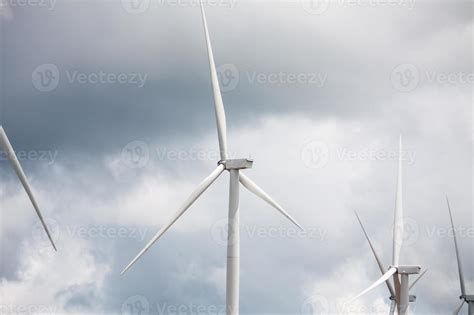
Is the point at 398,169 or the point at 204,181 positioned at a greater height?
Result: the point at 398,169

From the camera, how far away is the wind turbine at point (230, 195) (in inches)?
1703

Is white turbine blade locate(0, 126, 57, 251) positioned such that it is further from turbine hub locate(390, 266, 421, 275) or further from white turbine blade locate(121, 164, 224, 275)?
turbine hub locate(390, 266, 421, 275)

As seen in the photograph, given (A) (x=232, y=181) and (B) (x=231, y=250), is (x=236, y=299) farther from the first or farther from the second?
(A) (x=232, y=181)

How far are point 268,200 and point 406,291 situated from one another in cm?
2007

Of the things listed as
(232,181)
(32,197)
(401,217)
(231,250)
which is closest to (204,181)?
(232,181)

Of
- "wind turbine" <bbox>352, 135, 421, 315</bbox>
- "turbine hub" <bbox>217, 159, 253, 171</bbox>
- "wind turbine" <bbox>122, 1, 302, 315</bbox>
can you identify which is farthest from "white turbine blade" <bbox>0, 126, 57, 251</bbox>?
"wind turbine" <bbox>352, 135, 421, 315</bbox>

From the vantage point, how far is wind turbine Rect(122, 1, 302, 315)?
4325cm

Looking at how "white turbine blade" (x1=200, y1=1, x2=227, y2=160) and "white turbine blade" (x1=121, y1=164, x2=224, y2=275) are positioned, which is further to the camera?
"white turbine blade" (x1=200, y1=1, x2=227, y2=160)

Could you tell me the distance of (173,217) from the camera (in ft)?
141

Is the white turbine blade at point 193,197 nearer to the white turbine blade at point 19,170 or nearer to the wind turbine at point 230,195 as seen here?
the wind turbine at point 230,195

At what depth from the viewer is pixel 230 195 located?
A: 148ft

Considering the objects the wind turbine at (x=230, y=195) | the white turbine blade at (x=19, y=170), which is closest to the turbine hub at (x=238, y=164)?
the wind turbine at (x=230, y=195)

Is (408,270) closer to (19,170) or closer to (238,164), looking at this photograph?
(238,164)

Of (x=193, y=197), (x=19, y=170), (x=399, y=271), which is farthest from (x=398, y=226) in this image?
(x=19, y=170)
